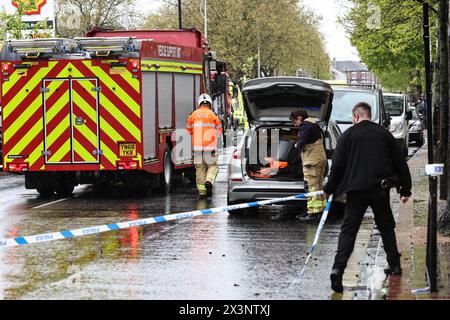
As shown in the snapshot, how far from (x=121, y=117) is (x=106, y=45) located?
1.25 meters

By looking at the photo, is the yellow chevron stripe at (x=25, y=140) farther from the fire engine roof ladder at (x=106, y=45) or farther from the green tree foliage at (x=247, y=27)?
the green tree foliage at (x=247, y=27)

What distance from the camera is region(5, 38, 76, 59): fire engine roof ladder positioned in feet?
54.3

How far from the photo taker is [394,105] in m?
28.2

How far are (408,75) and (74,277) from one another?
62.4 metres

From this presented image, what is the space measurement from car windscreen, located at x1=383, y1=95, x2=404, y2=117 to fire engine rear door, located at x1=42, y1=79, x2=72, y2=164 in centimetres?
1270

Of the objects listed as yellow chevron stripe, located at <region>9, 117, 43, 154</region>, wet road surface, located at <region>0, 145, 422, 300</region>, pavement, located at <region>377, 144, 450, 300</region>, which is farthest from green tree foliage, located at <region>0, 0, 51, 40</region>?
→ pavement, located at <region>377, 144, 450, 300</region>

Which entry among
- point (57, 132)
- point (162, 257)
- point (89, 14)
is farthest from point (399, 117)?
point (89, 14)

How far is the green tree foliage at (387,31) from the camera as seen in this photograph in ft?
95.2

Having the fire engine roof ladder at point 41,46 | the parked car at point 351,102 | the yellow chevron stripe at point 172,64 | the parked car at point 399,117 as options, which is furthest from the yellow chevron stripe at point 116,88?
the parked car at point 399,117

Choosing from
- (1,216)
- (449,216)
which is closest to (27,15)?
(1,216)

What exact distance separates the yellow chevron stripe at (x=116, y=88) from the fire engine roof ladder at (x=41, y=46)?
1.41 feet

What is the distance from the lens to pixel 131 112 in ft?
54.7

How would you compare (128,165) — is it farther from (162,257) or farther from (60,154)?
(162,257)
